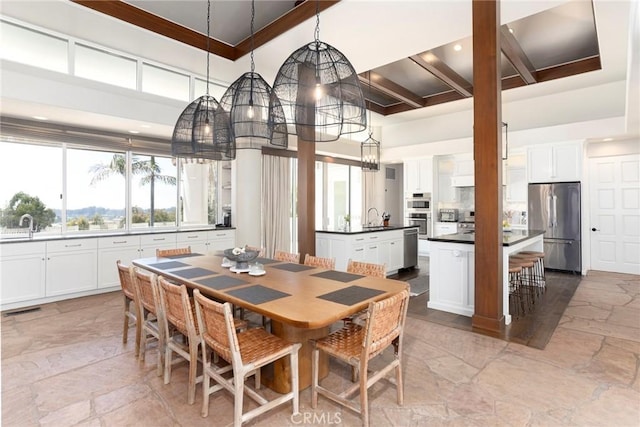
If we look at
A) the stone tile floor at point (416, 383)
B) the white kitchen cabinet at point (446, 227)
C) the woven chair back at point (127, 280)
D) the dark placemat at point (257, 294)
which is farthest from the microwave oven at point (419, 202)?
the woven chair back at point (127, 280)

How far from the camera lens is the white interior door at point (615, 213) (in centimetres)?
633

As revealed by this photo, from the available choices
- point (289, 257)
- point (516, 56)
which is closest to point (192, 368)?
point (289, 257)

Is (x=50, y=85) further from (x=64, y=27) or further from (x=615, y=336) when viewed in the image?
(x=615, y=336)

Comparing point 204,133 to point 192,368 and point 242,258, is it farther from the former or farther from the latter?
point 192,368

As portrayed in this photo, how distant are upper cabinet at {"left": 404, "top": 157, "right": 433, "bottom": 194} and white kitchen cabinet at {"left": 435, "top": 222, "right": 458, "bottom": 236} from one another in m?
0.90

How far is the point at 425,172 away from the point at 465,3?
5.45 metres

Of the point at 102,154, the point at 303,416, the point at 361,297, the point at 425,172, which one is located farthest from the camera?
the point at 425,172

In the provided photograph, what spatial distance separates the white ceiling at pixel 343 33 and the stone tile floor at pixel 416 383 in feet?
10.1

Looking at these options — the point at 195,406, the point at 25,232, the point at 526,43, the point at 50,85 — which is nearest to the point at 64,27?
the point at 50,85

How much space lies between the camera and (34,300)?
4480 millimetres

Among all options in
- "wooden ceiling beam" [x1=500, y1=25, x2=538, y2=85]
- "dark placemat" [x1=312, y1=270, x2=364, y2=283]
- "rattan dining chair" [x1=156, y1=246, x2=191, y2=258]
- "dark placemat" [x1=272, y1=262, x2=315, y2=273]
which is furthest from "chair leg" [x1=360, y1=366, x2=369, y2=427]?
"wooden ceiling beam" [x1=500, y1=25, x2=538, y2=85]

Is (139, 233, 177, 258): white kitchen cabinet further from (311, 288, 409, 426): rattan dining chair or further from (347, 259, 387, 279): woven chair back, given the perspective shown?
(311, 288, 409, 426): rattan dining chair

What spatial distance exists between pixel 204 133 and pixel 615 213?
7.68 metres

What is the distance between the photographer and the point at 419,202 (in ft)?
28.3
